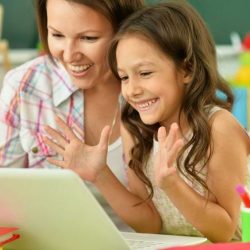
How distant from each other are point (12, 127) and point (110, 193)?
0.44 meters

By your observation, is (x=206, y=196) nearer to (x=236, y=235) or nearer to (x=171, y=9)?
(x=236, y=235)

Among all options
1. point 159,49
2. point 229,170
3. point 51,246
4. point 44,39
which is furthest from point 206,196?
point 44,39

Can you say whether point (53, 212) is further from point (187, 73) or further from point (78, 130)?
point (78, 130)

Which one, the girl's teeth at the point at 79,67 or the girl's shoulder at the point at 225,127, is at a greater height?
the girl's teeth at the point at 79,67

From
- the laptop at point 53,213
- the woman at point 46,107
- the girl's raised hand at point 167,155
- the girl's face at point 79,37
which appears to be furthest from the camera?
the woman at point 46,107

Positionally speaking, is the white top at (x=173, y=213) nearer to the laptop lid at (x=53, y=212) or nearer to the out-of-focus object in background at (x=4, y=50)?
the laptop lid at (x=53, y=212)

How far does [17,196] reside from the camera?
1.25 meters

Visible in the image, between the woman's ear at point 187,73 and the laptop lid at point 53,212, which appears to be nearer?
the laptop lid at point 53,212

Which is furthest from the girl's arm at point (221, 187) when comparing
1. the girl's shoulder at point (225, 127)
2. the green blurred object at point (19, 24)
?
the green blurred object at point (19, 24)

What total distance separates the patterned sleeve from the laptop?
0.73 meters

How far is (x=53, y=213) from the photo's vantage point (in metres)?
1.25

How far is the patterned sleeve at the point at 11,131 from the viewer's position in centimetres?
207

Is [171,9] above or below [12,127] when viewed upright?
above

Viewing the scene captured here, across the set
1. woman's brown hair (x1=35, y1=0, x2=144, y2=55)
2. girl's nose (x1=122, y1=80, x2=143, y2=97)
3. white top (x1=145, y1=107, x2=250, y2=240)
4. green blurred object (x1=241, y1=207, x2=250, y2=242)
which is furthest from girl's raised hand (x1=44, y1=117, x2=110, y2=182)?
green blurred object (x1=241, y1=207, x2=250, y2=242)
